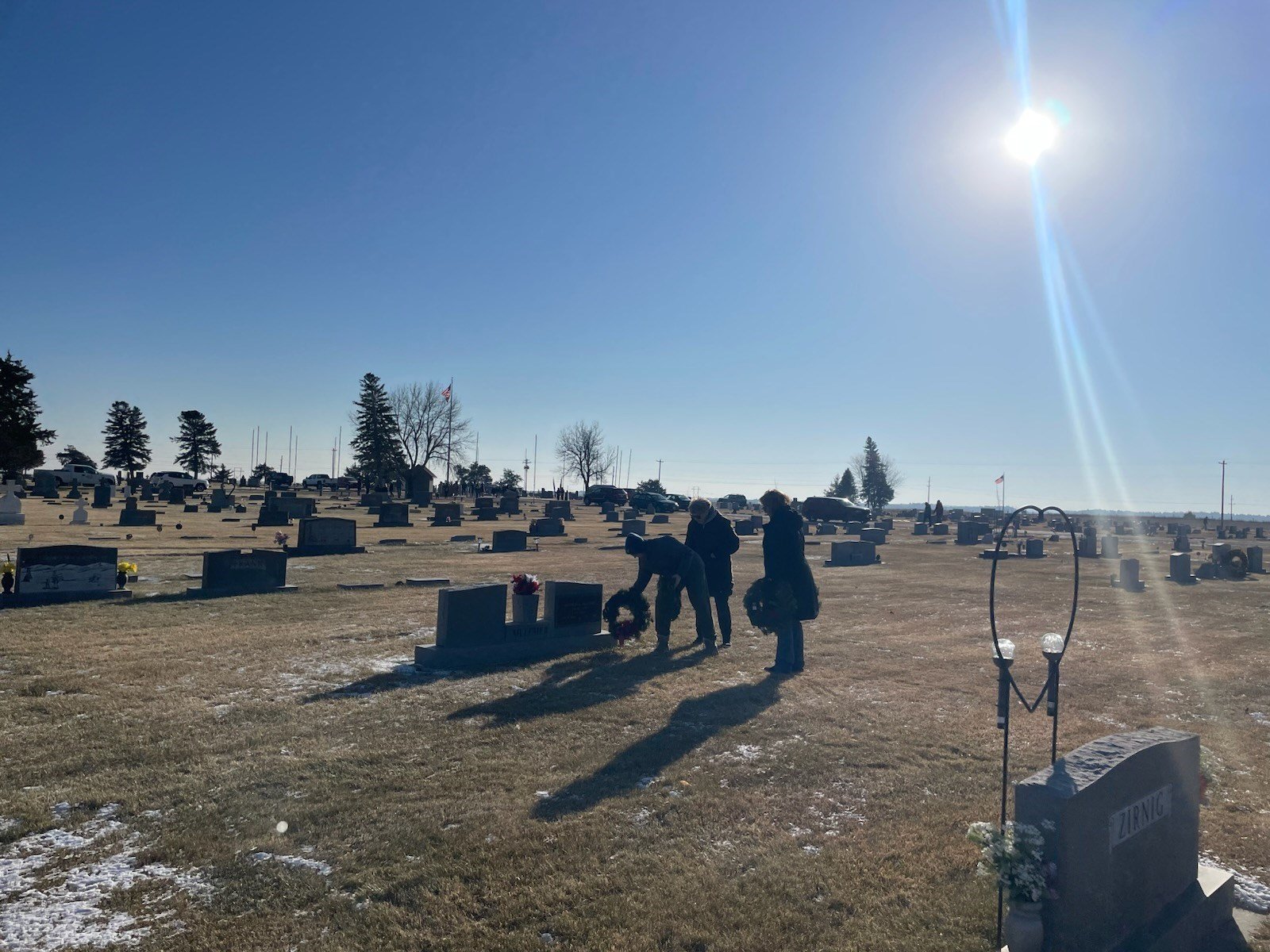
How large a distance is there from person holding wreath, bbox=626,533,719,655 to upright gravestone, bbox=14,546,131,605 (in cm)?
968

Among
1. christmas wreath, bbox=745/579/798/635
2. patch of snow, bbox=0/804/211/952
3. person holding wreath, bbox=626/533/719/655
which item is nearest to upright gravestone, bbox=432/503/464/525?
person holding wreath, bbox=626/533/719/655

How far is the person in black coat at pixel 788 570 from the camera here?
375 inches

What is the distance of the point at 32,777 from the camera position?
5.72 metres

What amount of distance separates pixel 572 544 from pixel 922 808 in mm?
26090

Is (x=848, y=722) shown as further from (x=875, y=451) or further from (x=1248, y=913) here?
(x=875, y=451)

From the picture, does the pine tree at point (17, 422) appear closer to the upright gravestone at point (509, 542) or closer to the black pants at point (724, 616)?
the upright gravestone at point (509, 542)

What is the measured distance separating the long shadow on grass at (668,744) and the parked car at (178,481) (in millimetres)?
64204

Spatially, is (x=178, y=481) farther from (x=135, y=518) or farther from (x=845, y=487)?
(x=845, y=487)

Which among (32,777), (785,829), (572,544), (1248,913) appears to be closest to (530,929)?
(785,829)

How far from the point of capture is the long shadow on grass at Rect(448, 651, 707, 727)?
25.4 ft

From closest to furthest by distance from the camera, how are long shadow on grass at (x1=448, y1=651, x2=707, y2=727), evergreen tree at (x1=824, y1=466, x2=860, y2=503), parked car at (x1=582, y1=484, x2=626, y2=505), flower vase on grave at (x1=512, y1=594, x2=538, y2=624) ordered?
1. long shadow on grass at (x1=448, y1=651, x2=707, y2=727)
2. flower vase on grave at (x1=512, y1=594, x2=538, y2=624)
3. parked car at (x1=582, y1=484, x2=626, y2=505)
4. evergreen tree at (x1=824, y1=466, x2=860, y2=503)

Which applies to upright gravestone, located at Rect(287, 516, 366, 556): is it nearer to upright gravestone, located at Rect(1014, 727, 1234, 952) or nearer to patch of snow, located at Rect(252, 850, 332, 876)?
patch of snow, located at Rect(252, 850, 332, 876)

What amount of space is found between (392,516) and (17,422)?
3377 centimetres

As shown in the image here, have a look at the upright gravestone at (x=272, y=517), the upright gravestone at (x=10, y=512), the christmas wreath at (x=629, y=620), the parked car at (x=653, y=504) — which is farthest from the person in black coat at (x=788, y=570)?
the parked car at (x=653, y=504)
